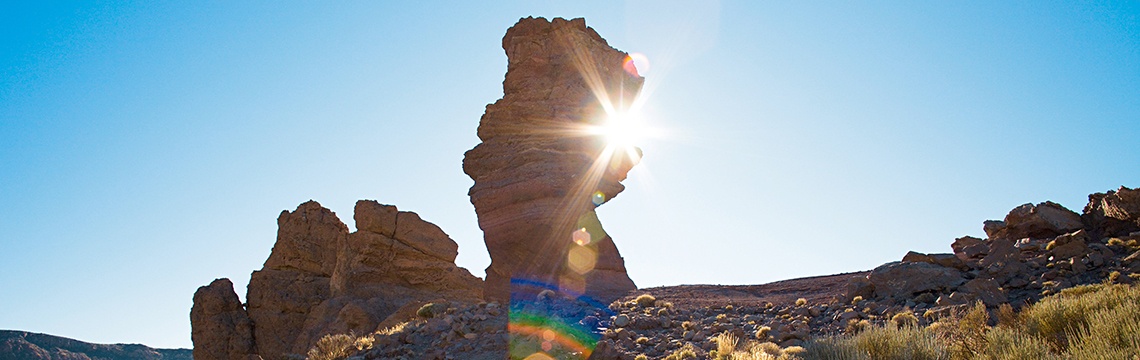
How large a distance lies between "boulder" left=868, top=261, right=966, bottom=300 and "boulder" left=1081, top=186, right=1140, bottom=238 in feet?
17.4

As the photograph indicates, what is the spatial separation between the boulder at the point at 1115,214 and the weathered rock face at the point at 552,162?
14257 mm

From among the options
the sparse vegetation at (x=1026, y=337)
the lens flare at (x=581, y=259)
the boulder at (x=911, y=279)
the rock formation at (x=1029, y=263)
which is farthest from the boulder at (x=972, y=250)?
the lens flare at (x=581, y=259)

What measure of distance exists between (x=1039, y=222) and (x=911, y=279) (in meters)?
5.84

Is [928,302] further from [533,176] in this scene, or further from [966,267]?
[533,176]

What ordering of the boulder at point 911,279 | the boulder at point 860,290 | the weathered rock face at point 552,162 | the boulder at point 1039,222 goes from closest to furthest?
the boulder at point 911,279, the boulder at point 860,290, the boulder at point 1039,222, the weathered rock face at point 552,162

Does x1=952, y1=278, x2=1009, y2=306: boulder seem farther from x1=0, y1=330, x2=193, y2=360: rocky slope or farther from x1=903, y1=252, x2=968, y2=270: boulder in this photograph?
x1=0, y1=330, x2=193, y2=360: rocky slope

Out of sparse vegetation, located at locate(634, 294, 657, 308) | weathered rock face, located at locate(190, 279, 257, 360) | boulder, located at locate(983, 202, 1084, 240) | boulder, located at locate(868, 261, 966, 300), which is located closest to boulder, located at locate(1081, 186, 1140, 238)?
boulder, located at locate(983, 202, 1084, 240)

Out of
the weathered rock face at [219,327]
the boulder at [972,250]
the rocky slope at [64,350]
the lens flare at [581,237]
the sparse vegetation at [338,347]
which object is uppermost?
the rocky slope at [64,350]

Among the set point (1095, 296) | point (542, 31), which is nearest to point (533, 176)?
point (542, 31)

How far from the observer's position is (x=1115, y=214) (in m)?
17.4

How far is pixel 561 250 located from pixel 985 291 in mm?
17031

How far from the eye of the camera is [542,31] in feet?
109

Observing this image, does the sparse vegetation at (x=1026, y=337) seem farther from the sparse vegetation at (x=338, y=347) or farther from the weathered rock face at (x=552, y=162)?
the weathered rock face at (x=552, y=162)

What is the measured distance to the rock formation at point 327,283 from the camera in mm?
27203
